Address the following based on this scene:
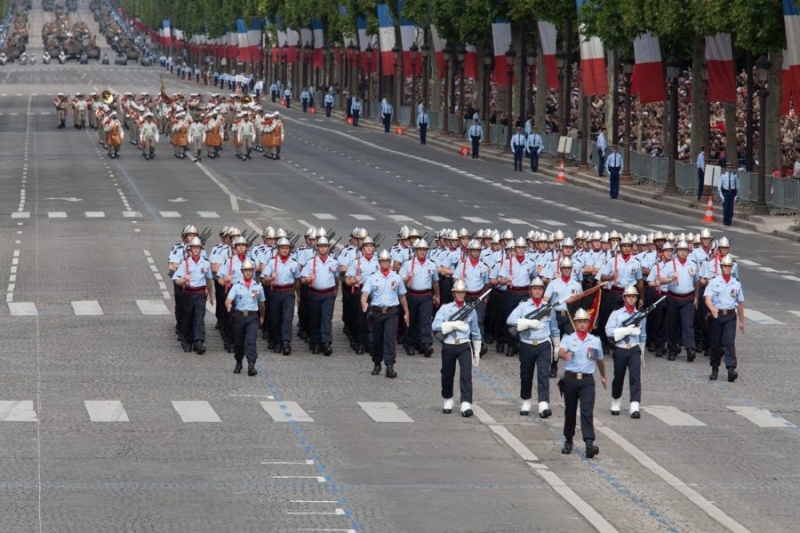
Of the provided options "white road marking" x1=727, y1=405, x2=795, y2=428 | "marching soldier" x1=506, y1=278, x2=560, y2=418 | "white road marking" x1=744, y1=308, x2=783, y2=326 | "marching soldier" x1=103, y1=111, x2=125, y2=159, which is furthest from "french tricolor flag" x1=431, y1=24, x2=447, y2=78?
"marching soldier" x1=506, y1=278, x2=560, y2=418

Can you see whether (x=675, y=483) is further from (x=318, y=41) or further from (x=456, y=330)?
(x=318, y=41)

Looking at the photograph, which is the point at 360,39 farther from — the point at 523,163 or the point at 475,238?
the point at 475,238

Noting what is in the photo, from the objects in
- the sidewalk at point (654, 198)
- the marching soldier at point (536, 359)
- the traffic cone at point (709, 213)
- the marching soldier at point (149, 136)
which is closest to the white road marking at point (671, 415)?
the marching soldier at point (536, 359)

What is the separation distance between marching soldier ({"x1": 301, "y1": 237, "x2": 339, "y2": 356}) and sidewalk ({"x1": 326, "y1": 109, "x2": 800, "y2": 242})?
21.8 m

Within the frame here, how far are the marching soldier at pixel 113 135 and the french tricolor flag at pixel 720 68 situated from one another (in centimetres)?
2609

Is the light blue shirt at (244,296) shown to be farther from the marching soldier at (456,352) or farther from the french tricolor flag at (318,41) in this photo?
the french tricolor flag at (318,41)

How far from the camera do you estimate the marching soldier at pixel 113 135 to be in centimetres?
7697

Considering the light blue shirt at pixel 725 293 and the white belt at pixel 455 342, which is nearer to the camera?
the white belt at pixel 455 342

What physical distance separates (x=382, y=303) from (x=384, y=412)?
360 cm

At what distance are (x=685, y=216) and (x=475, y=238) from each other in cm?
2708

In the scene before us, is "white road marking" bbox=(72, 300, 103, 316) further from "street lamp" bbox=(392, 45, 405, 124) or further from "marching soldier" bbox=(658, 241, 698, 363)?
"street lamp" bbox=(392, 45, 405, 124)

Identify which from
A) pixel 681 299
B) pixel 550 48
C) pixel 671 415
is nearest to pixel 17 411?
pixel 671 415

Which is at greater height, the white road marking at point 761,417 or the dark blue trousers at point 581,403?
the dark blue trousers at point 581,403

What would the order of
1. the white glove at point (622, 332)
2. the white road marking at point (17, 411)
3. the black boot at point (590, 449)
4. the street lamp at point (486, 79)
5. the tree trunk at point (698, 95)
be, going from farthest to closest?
the street lamp at point (486, 79) < the tree trunk at point (698, 95) < the white glove at point (622, 332) < the white road marking at point (17, 411) < the black boot at point (590, 449)
